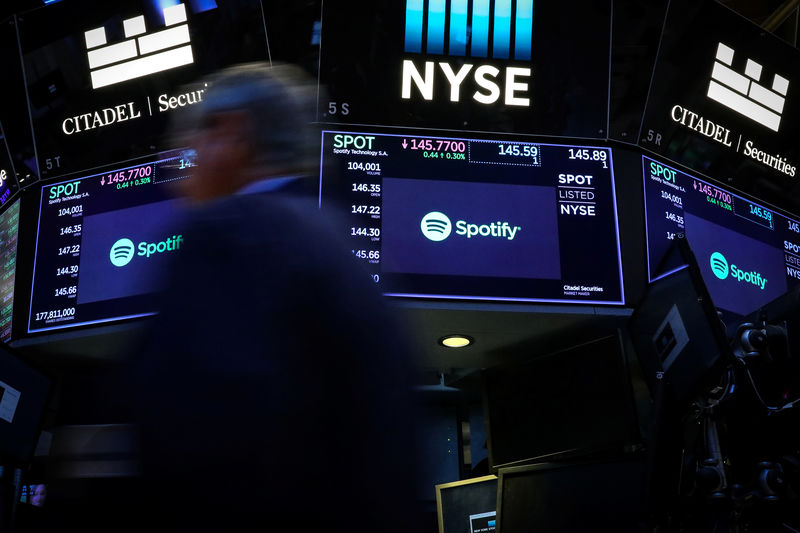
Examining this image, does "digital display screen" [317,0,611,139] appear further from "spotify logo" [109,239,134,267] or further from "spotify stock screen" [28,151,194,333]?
"spotify logo" [109,239,134,267]

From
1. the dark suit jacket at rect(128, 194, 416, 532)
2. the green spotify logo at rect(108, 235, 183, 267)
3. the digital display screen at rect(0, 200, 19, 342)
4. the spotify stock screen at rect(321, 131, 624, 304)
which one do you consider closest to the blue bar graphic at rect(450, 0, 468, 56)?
the spotify stock screen at rect(321, 131, 624, 304)

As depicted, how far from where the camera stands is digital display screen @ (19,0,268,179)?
14.1 feet

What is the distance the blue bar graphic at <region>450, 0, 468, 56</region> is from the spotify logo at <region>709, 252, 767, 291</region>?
5.90 feet

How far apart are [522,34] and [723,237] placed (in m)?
1.62

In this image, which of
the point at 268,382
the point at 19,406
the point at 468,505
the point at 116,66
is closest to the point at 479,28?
the point at 116,66

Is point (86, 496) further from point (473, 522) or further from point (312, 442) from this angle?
point (473, 522)

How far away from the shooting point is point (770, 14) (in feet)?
22.1

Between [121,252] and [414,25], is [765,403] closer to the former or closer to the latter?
[414,25]

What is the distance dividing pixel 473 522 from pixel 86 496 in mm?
3616

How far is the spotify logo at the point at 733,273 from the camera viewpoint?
4.30 metres

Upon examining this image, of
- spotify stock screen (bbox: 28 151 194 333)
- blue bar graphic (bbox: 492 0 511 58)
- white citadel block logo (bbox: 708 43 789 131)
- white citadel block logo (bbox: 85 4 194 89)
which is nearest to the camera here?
spotify stock screen (bbox: 28 151 194 333)

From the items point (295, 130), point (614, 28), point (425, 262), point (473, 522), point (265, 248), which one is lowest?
point (473, 522)

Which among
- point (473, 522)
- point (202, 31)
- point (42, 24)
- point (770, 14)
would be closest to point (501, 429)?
point (473, 522)

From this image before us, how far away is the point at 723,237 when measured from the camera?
4.45 metres
